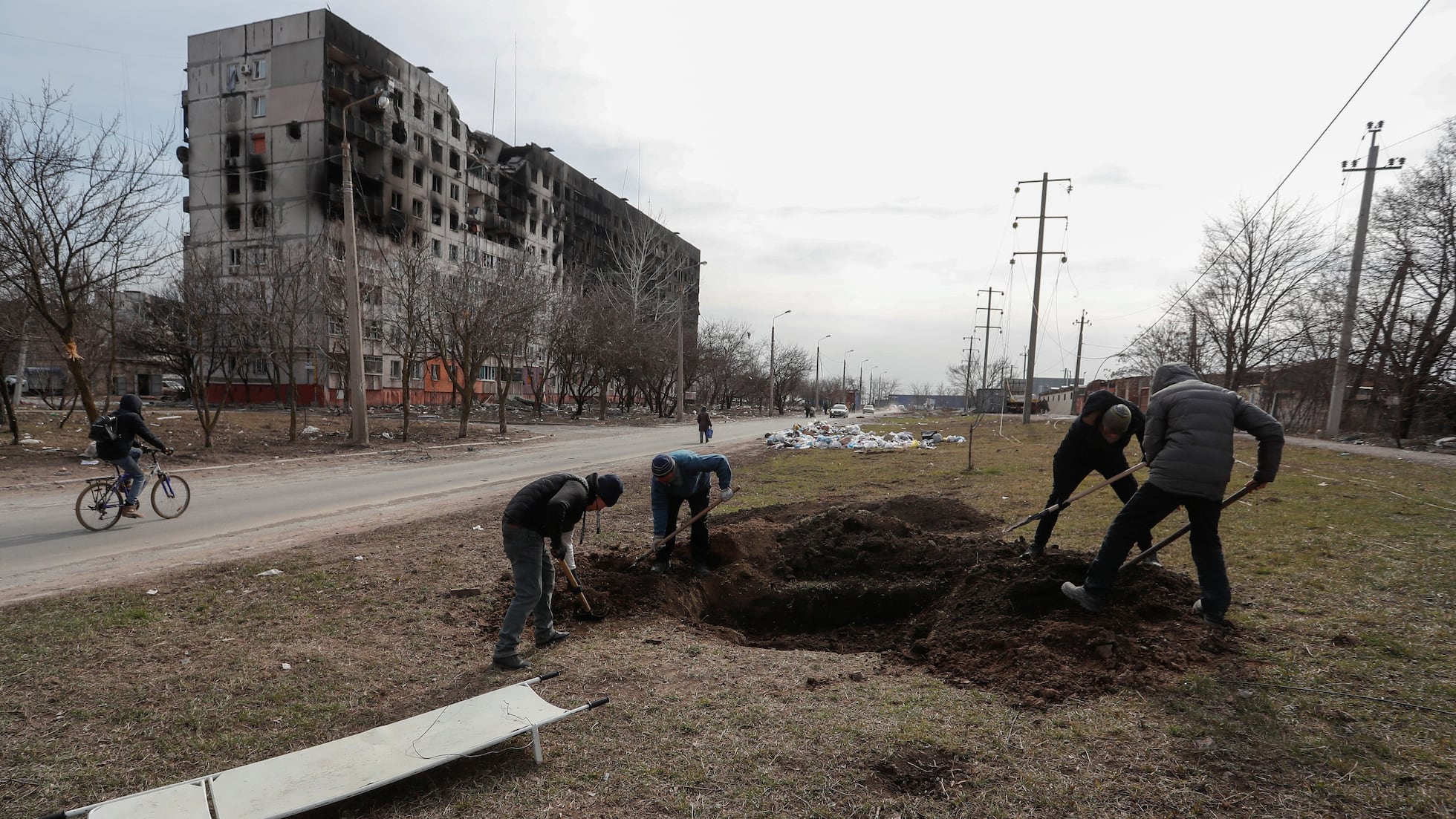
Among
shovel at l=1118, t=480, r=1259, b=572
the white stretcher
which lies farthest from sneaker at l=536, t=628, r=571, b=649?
shovel at l=1118, t=480, r=1259, b=572

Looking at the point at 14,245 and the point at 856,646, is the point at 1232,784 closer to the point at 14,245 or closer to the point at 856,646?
the point at 856,646

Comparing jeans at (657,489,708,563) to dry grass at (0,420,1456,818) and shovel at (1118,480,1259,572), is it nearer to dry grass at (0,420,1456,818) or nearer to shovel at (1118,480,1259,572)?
dry grass at (0,420,1456,818)

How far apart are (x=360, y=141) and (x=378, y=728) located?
50.8m

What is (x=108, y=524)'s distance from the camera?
8.60m

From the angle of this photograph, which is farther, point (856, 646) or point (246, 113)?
point (246, 113)

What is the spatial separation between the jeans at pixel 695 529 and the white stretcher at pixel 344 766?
3045mm

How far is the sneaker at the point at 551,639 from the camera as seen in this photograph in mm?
4566

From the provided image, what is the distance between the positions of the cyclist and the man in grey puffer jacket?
10924mm

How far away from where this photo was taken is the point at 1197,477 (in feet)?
13.7

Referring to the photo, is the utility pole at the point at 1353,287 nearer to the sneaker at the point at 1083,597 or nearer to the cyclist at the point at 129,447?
the sneaker at the point at 1083,597

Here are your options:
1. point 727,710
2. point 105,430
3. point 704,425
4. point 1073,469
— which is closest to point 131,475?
point 105,430

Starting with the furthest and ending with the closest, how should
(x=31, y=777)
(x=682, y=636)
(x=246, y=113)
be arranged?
1. (x=246, y=113)
2. (x=682, y=636)
3. (x=31, y=777)

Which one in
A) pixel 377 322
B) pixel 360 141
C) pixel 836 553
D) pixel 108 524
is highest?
pixel 360 141

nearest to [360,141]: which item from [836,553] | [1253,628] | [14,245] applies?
[14,245]
